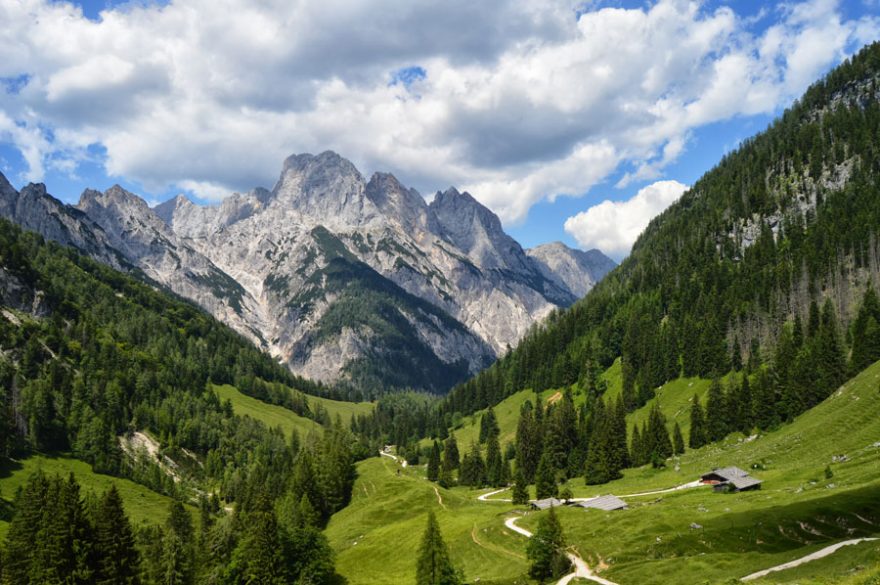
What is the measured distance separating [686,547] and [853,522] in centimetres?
1669

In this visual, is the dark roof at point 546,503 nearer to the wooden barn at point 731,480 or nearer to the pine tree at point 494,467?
the wooden barn at point 731,480

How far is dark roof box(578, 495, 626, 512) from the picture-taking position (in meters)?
90.7

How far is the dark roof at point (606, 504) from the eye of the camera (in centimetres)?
9068

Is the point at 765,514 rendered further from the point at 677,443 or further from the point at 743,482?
the point at 677,443

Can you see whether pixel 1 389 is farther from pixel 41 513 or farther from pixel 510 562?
pixel 510 562

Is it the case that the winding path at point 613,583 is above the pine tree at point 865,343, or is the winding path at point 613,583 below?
below

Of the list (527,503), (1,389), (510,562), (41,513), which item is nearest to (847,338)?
(527,503)

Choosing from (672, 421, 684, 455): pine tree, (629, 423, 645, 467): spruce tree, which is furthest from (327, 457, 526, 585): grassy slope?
(672, 421, 684, 455): pine tree

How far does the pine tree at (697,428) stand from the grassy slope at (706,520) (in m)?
4.88

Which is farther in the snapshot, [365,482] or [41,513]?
[365,482]

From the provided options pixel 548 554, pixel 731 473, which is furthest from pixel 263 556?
pixel 731 473

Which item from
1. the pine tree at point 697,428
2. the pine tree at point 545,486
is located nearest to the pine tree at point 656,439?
the pine tree at point 697,428

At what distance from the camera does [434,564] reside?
7600cm

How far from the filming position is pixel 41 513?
7088 cm
